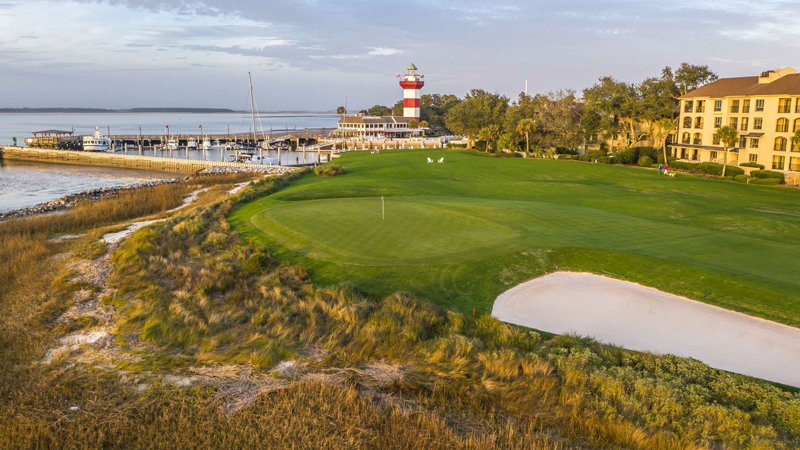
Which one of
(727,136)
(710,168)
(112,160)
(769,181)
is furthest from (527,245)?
(112,160)

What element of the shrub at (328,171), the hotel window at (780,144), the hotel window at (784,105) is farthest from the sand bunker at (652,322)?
the hotel window at (784,105)

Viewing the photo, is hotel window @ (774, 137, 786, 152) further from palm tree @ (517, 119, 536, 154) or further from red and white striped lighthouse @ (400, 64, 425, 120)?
red and white striped lighthouse @ (400, 64, 425, 120)

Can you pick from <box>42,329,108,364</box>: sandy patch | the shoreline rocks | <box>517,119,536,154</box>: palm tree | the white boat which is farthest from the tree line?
the white boat

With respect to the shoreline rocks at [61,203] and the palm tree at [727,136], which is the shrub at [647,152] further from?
the shoreline rocks at [61,203]

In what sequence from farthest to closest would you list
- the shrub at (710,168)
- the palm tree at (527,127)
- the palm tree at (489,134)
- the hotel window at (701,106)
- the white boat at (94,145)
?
the white boat at (94,145)
the palm tree at (489,134)
the palm tree at (527,127)
the hotel window at (701,106)
the shrub at (710,168)

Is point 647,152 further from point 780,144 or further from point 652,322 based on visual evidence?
point 652,322

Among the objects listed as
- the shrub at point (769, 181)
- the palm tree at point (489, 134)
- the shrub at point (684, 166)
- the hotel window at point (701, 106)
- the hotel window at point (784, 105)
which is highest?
the hotel window at point (701, 106)
